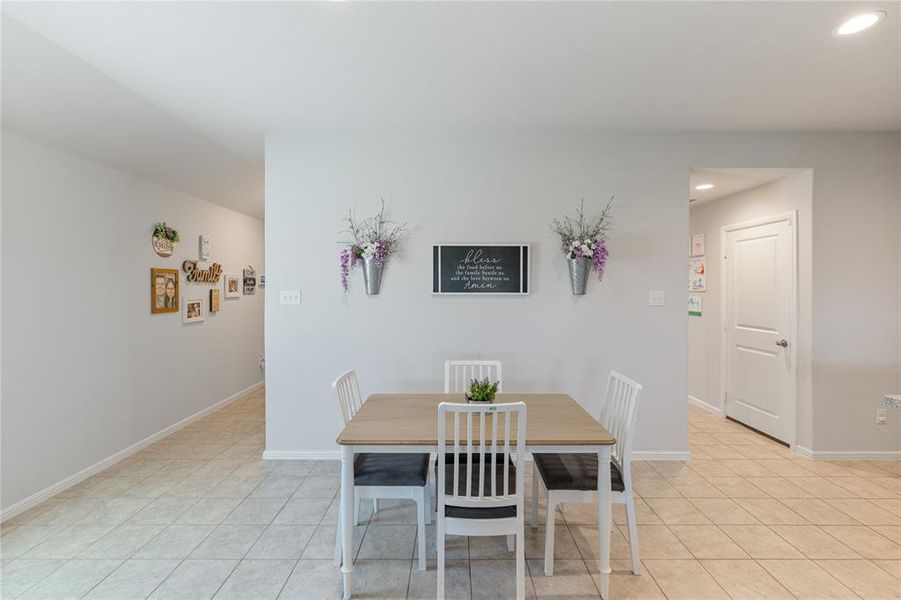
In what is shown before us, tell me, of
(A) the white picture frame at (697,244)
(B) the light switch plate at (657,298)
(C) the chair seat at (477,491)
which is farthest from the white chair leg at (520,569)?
(A) the white picture frame at (697,244)

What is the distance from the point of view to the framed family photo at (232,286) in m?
5.16

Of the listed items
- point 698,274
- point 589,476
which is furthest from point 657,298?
point 698,274

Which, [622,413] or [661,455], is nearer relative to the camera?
[622,413]

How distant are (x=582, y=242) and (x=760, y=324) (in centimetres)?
212

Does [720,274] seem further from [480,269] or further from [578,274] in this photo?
[480,269]

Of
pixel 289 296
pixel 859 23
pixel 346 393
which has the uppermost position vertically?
pixel 859 23

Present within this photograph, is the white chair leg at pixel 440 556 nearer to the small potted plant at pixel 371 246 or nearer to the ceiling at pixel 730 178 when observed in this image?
the small potted plant at pixel 371 246

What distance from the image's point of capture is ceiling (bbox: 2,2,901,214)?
195 cm

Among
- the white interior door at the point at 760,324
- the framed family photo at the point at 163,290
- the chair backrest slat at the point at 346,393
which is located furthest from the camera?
the framed family photo at the point at 163,290

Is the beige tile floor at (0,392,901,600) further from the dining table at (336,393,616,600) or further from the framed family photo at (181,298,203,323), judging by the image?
the framed family photo at (181,298,203,323)

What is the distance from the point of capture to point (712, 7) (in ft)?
6.23

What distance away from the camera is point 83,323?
3.24m

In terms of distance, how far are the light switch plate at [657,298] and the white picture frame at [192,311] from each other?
4.48 metres

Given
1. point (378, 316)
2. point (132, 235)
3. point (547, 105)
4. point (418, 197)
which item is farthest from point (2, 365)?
point (547, 105)
